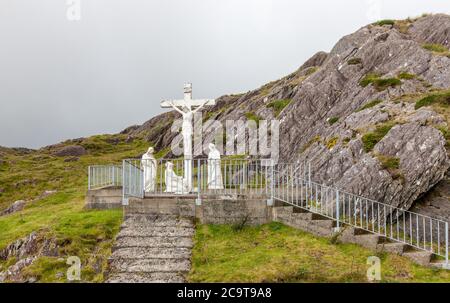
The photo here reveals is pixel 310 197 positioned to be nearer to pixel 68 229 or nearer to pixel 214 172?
pixel 214 172

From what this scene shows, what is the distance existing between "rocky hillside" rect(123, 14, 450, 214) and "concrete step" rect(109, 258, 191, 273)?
8.59 meters

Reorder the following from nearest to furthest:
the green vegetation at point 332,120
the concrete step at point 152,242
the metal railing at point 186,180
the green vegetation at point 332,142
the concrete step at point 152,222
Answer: the concrete step at point 152,242 → the concrete step at point 152,222 → the metal railing at point 186,180 → the green vegetation at point 332,142 → the green vegetation at point 332,120

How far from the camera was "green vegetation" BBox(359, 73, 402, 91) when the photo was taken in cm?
2761

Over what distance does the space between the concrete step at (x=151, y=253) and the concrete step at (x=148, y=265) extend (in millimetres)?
188

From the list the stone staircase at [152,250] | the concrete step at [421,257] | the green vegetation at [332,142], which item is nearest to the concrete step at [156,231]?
the stone staircase at [152,250]

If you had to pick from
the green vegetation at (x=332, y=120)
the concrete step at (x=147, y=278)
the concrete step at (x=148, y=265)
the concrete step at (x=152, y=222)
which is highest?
the green vegetation at (x=332, y=120)

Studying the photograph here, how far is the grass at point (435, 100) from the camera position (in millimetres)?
21750

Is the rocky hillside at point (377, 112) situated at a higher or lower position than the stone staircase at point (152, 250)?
higher

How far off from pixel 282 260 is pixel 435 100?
548 inches

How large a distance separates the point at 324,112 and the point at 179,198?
18.0 metres

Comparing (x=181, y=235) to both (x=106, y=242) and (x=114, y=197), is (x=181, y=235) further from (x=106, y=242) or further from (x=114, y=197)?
(x=114, y=197)

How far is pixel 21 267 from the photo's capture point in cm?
1361

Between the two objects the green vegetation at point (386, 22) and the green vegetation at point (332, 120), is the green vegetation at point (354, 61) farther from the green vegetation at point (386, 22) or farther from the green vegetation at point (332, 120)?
the green vegetation at point (386, 22)

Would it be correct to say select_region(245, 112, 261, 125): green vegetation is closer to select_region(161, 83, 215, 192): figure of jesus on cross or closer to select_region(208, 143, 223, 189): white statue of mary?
select_region(161, 83, 215, 192): figure of jesus on cross
